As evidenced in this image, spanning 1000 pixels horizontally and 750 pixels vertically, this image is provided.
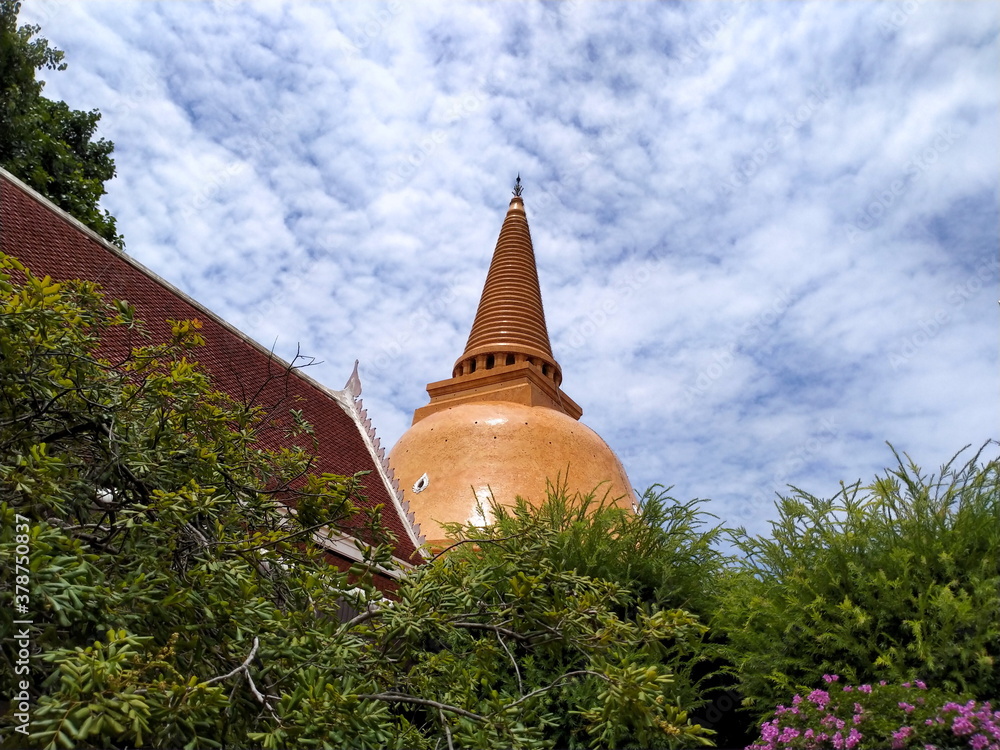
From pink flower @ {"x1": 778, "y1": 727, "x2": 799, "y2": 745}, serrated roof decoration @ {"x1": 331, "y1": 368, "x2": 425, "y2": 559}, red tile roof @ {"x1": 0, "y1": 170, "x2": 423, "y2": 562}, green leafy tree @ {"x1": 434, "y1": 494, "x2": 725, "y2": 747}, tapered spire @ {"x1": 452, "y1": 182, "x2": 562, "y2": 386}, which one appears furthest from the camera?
tapered spire @ {"x1": 452, "y1": 182, "x2": 562, "y2": 386}

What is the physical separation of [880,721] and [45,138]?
14.1m

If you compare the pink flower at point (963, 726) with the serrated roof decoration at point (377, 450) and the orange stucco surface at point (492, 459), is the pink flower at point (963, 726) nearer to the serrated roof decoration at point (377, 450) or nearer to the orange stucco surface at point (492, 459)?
the serrated roof decoration at point (377, 450)

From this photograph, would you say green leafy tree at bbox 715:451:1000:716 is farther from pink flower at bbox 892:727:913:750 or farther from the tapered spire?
the tapered spire

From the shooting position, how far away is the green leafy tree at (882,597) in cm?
483

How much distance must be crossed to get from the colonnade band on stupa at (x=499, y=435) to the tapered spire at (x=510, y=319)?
0.10ft

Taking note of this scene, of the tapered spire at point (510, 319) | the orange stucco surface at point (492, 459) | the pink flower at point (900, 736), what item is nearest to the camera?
the pink flower at point (900, 736)

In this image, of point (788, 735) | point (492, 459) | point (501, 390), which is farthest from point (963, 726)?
point (501, 390)

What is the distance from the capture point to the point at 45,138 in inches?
501

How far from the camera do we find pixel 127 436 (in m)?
3.93

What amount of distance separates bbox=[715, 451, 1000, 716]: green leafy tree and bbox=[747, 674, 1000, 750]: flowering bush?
0.23 metres

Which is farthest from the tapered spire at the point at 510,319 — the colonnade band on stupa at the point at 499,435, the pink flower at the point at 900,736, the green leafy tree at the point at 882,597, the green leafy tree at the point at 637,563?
the pink flower at the point at 900,736

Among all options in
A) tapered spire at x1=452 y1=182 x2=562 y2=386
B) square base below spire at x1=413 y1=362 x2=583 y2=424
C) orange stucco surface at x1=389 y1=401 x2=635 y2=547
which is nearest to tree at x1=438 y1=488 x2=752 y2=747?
orange stucco surface at x1=389 y1=401 x2=635 y2=547

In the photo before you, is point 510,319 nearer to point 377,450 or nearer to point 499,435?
point 499,435

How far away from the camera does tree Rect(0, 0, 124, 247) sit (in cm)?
1216
